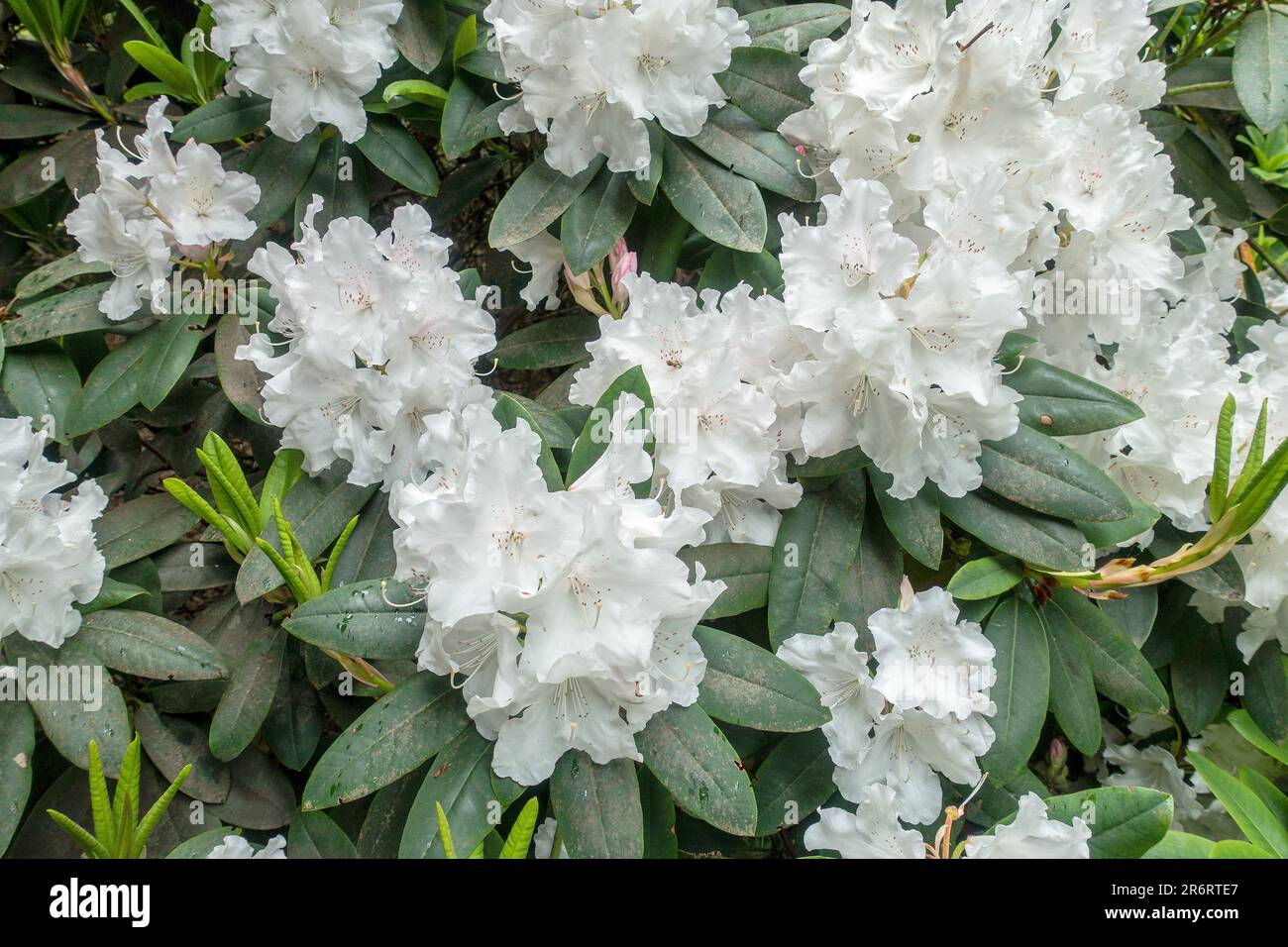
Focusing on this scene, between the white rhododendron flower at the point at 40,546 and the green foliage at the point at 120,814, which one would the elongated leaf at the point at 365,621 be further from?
the white rhododendron flower at the point at 40,546

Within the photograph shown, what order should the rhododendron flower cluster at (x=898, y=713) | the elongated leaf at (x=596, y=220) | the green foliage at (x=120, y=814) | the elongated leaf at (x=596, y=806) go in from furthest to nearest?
1. the elongated leaf at (x=596, y=220)
2. the rhododendron flower cluster at (x=898, y=713)
3. the elongated leaf at (x=596, y=806)
4. the green foliage at (x=120, y=814)

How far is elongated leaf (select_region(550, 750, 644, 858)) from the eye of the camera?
105 centimetres

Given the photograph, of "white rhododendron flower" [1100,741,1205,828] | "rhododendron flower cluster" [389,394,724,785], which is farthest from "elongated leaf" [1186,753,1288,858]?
"rhododendron flower cluster" [389,394,724,785]

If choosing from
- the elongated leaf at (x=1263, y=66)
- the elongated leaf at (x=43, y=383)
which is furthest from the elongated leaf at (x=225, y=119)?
the elongated leaf at (x=1263, y=66)

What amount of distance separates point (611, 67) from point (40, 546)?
920 millimetres

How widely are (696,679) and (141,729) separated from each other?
0.77 m

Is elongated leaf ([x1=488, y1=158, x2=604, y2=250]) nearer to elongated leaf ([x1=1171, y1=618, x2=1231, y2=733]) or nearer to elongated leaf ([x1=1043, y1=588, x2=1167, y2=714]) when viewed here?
elongated leaf ([x1=1043, y1=588, x2=1167, y2=714])

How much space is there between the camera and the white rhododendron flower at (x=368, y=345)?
1.23m

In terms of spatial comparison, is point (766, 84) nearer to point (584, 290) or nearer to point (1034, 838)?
point (584, 290)

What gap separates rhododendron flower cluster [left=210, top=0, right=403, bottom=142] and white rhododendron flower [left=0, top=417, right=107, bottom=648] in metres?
0.57

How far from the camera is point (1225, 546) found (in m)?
1.20

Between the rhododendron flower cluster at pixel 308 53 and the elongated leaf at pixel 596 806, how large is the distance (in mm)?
970

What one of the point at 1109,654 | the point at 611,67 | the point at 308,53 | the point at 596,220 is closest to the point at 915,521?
the point at 1109,654

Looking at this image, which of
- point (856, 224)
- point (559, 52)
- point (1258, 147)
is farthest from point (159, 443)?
point (1258, 147)
